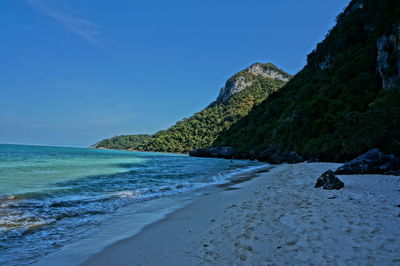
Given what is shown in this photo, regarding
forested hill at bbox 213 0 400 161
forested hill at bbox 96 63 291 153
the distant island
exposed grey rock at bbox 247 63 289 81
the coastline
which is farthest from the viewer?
exposed grey rock at bbox 247 63 289 81

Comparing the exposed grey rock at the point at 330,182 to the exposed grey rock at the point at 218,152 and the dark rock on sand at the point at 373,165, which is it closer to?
the dark rock on sand at the point at 373,165

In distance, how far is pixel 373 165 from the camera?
43.6 feet

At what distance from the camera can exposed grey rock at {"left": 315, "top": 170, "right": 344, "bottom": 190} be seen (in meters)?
8.98

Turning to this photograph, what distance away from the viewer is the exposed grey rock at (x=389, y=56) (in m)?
29.1

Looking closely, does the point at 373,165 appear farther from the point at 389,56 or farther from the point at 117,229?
the point at 389,56

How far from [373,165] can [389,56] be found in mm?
29046

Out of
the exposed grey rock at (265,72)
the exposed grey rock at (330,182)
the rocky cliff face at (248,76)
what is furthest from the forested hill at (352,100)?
the exposed grey rock at (265,72)

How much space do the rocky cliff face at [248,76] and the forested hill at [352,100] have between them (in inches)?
3574

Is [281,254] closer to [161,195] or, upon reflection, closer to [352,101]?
[161,195]

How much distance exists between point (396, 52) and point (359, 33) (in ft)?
112

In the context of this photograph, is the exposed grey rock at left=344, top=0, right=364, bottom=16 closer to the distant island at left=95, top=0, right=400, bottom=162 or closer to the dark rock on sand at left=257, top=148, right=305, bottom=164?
the distant island at left=95, top=0, right=400, bottom=162

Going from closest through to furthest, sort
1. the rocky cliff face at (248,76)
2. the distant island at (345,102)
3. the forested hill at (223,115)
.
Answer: the distant island at (345,102) < the forested hill at (223,115) < the rocky cliff face at (248,76)

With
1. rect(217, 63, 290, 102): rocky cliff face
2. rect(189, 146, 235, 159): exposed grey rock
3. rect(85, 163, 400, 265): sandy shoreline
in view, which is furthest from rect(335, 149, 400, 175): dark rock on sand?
rect(217, 63, 290, 102): rocky cliff face

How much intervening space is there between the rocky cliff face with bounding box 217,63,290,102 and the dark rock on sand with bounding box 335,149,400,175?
528 ft
